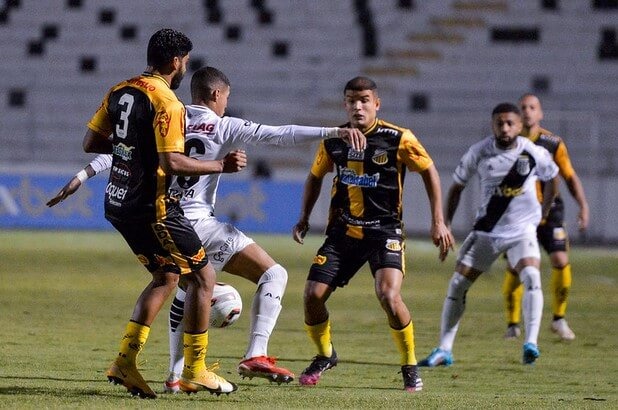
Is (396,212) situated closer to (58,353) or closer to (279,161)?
(58,353)

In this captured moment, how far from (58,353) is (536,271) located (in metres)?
3.90

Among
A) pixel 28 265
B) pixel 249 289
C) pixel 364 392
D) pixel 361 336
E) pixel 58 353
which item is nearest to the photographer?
pixel 364 392

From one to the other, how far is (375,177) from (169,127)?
215 centimetres

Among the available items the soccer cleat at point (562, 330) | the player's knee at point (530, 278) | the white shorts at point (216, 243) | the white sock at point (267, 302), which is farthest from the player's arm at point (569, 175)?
the white shorts at point (216, 243)

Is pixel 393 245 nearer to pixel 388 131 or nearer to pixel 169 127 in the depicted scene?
pixel 388 131

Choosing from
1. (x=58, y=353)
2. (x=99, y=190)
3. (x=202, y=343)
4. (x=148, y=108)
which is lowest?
(x=99, y=190)

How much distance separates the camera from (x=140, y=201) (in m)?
7.22

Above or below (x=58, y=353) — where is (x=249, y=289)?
below

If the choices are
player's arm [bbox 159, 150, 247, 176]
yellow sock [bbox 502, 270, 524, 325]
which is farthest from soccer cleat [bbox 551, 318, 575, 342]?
player's arm [bbox 159, 150, 247, 176]

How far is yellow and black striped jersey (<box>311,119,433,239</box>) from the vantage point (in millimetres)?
8703

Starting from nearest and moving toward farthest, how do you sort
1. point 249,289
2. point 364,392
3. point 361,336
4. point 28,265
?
1. point 364,392
2. point 361,336
3. point 249,289
4. point 28,265

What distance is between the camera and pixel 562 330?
12.1m

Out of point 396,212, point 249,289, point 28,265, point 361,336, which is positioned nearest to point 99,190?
point 28,265

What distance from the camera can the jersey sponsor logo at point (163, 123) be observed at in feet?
23.0
